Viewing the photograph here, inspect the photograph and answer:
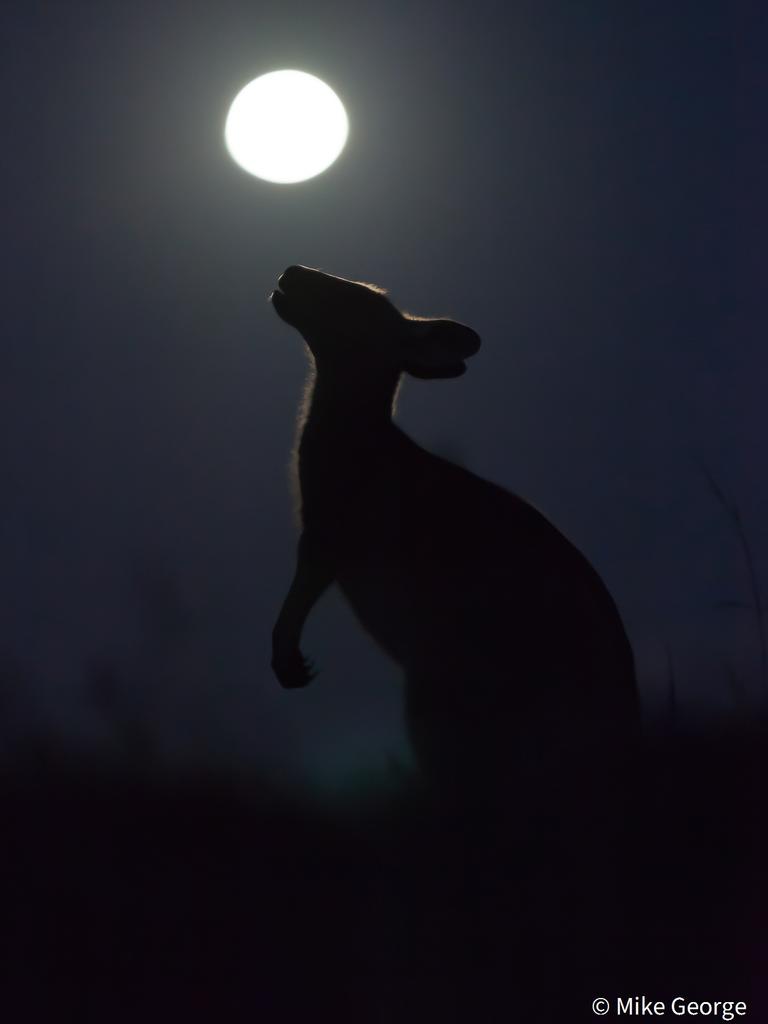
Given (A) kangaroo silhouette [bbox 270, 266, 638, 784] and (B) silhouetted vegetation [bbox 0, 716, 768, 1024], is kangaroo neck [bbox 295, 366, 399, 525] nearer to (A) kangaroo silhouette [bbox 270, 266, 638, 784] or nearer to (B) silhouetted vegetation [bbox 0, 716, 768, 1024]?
(A) kangaroo silhouette [bbox 270, 266, 638, 784]

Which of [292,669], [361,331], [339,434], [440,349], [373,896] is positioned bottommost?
[373,896]

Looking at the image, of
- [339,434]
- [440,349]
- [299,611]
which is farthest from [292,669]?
[440,349]

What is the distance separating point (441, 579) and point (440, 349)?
1049mm

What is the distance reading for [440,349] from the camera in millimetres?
4039

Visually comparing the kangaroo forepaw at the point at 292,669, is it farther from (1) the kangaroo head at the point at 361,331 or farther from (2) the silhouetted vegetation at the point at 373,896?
(1) the kangaroo head at the point at 361,331

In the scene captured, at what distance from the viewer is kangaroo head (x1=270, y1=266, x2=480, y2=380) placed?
4.03 metres

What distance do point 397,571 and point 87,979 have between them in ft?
5.05

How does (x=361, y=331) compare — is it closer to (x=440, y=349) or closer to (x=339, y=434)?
(x=440, y=349)

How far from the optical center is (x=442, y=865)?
2.94m

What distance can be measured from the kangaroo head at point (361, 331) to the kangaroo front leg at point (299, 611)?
31.7 inches

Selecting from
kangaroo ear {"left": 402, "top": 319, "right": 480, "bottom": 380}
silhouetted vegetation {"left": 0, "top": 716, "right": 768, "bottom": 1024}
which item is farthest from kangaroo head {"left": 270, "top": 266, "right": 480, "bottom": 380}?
silhouetted vegetation {"left": 0, "top": 716, "right": 768, "bottom": 1024}

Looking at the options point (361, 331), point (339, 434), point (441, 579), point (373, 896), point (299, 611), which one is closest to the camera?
point (373, 896)

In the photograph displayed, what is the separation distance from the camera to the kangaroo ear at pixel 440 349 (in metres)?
4.02

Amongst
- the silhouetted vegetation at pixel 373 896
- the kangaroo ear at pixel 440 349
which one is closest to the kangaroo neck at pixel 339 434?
the kangaroo ear at pixel 440 349
